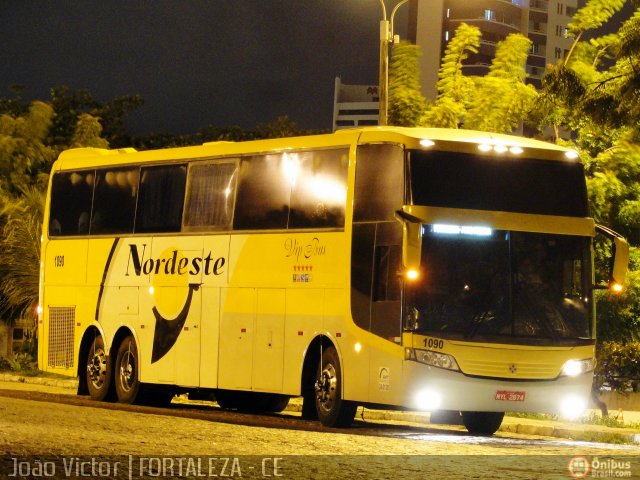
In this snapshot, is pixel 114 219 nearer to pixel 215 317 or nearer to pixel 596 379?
pixel 215 317

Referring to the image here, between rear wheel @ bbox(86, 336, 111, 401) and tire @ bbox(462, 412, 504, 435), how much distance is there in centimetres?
702

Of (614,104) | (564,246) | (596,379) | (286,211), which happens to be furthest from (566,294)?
(596,379)

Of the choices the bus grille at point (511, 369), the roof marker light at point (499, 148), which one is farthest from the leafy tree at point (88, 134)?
the bus grille at point (511, 369)

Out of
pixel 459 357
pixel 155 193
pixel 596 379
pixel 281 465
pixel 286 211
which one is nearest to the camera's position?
pixel 281 465

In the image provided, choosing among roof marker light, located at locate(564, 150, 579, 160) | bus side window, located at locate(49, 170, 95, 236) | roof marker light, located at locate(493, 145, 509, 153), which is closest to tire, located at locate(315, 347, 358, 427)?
roof marker light, located at locate(493, 145, 509, 153)

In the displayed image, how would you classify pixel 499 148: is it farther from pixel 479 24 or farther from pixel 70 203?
pixel 479 24

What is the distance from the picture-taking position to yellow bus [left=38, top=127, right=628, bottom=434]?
19234 millimetres

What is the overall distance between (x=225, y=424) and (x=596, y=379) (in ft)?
37.4

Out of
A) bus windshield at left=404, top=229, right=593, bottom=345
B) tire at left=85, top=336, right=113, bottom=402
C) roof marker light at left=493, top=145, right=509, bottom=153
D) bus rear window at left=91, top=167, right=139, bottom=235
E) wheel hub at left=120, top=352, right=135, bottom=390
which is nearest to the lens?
bus windshield at left=404, top=229, right=593, bottom=345

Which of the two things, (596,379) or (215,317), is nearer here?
(215,317)

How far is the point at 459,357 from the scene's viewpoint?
62.6 ft

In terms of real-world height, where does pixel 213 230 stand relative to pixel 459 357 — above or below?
above

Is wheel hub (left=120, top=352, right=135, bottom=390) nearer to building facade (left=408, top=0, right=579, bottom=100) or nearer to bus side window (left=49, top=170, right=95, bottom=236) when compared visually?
bus side window (left=49, top=170, right=95, bottom=236)

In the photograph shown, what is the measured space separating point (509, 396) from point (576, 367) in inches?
45.2
